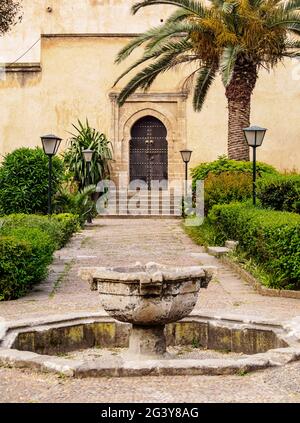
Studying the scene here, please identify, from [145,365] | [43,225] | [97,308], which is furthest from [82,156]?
[145,365]

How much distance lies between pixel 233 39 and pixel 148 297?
1134 cm

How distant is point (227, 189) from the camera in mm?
15734

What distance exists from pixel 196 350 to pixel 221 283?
356 cm

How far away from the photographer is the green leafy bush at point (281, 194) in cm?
1209

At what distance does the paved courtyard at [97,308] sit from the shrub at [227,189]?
3.73ft

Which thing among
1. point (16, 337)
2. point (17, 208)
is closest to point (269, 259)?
point (16, 337)

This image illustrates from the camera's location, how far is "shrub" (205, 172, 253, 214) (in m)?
15.6

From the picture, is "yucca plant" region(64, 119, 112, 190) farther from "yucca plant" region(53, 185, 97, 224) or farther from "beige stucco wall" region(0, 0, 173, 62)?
"beige stucco wall" region(0, 0, 173, 62)

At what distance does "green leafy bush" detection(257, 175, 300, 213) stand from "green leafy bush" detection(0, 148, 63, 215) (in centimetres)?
507

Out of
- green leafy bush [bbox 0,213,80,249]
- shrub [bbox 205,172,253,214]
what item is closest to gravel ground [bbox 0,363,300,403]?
green leafy bush [bbox 0,213,80,249]

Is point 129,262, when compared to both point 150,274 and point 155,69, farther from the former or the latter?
point 155,69

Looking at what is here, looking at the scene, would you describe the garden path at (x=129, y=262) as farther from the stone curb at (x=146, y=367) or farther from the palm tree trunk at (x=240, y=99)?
the palm tree trunk at (x=240, y=99)

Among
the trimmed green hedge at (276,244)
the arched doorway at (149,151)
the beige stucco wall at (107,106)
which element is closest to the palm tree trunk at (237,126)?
the trimmed green hedge at (276,244)
